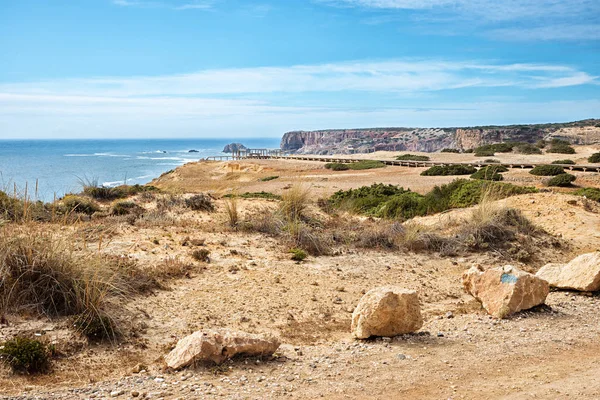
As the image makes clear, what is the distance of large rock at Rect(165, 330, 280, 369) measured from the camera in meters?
5.18

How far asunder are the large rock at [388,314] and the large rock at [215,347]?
1241 millimetres

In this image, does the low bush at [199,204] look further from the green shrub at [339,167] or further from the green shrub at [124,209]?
the green shrub at [339,167]

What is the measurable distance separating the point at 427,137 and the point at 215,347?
11778cm

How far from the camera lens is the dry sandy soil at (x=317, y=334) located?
4844 millimetres

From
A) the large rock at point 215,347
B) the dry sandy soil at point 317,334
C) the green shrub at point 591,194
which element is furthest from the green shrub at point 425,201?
the large rock at point 215,347

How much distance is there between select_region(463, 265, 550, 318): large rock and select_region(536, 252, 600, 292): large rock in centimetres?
127

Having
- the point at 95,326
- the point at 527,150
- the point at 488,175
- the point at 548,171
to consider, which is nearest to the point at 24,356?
the point at 95,326

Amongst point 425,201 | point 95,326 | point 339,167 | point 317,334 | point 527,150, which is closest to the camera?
point 95,326

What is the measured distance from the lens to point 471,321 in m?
6.93

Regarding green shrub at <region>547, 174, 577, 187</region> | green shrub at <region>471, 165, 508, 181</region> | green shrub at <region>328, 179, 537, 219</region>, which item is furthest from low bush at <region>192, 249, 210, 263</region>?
green shrub at <region>547, 174, 577, 187</region>

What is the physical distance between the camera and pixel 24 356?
4988 millimetres

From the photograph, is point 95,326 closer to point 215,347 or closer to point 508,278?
point 215,347

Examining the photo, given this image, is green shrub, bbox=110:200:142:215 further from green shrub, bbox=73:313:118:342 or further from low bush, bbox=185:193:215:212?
green shrub, bbox=73:313:118:342

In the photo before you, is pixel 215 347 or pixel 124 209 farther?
pixel 124 209
